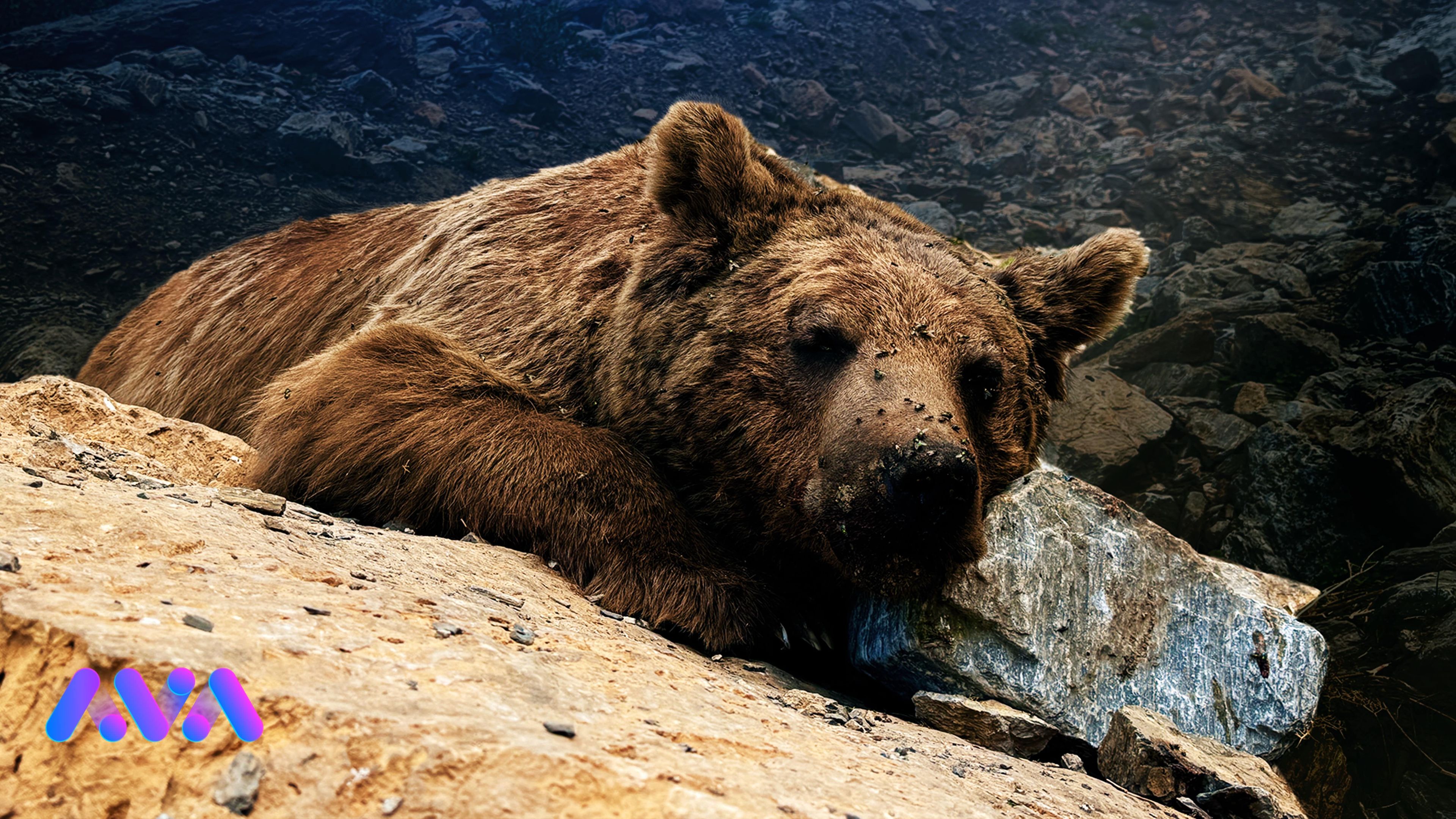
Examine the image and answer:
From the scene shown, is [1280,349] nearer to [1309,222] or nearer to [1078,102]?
[1309,222]

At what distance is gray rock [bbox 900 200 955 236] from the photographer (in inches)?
427

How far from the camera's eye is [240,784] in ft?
3.33

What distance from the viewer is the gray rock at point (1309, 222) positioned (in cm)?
724

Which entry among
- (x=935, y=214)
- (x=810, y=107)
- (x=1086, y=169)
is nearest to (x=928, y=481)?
(x=935, y=214)

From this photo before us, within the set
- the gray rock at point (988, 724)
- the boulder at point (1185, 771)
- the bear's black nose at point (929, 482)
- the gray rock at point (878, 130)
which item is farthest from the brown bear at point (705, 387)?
the gray rock at point (878, 130)

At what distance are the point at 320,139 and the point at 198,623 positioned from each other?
11876 mm

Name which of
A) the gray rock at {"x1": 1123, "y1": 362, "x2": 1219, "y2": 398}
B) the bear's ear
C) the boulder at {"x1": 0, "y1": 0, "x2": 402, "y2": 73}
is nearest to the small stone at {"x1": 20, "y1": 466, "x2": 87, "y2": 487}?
the bear's ear

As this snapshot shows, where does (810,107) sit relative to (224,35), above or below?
above

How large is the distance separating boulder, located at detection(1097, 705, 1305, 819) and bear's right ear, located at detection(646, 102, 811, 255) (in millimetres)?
2205

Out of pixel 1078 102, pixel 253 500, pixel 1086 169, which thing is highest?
pixel 1078 102

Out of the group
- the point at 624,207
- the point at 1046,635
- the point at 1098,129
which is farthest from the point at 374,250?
the point at 1098,129

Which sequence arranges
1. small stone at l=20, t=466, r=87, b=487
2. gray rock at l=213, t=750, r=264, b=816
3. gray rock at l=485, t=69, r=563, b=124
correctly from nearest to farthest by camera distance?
gray rock at l=213, t=750, r=264, b=816 < small stone at l=20, t=466, r=87, b=487 < gray rock at l=485, t=69, r=563, b=124

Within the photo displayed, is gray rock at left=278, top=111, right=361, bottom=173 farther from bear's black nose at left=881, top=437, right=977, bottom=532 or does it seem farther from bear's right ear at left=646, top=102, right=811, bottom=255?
bear's black nose at left=881, top=437, right=977, bottom=532

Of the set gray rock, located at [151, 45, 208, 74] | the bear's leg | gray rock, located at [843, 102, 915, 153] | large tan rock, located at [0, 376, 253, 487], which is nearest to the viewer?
the bear's leg
